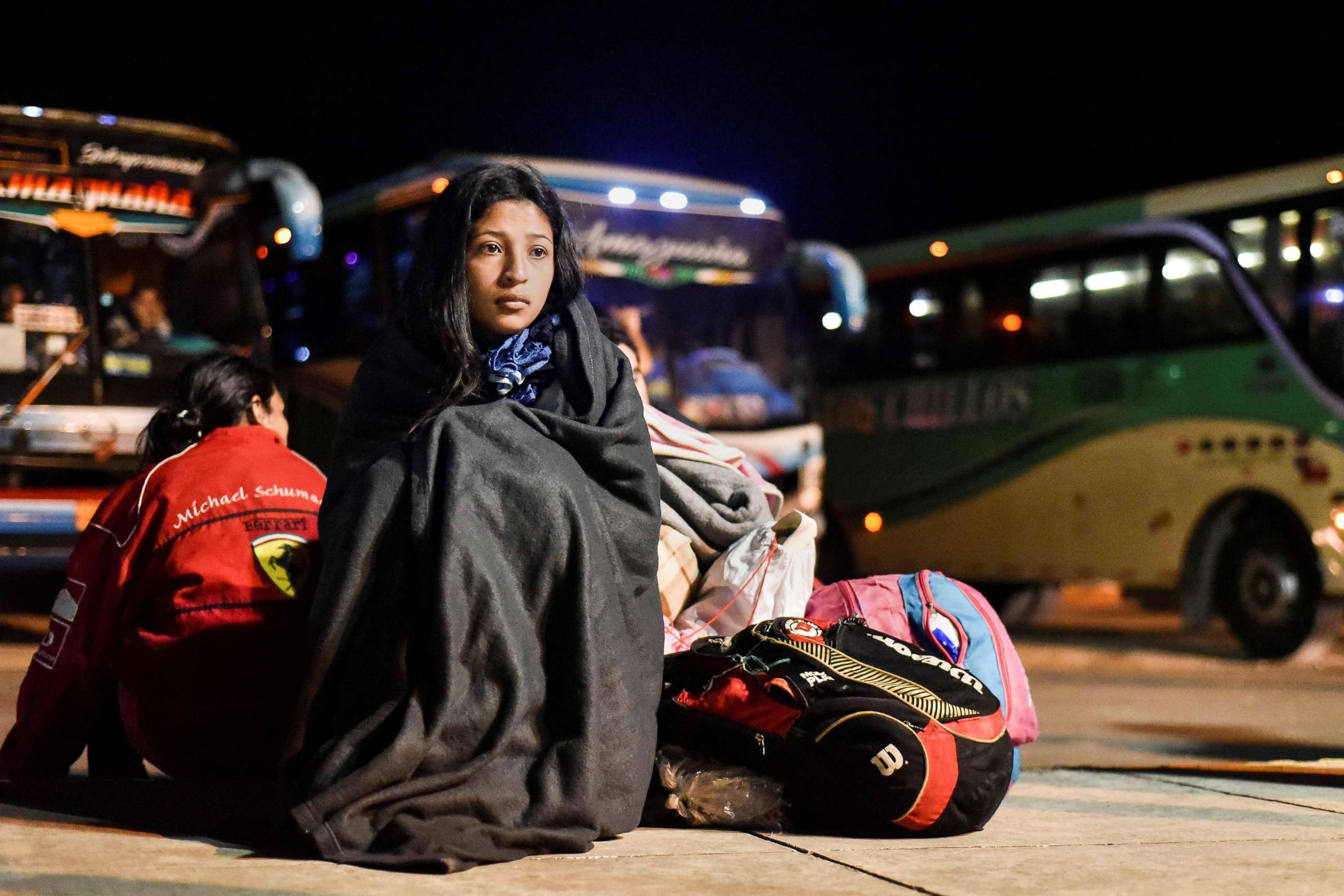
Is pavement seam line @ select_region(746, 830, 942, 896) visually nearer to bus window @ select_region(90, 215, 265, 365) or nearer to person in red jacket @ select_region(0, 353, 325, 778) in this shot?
person in red jacket @ select_region(0, 353, 325, 778)

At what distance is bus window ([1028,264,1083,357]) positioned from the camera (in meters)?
13.0

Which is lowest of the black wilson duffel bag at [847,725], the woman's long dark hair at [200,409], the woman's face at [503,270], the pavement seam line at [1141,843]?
the pavement seam line at [1141,843]

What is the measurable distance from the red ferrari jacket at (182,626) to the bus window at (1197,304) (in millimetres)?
9524

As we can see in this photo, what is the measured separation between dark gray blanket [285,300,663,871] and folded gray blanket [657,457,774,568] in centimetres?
72

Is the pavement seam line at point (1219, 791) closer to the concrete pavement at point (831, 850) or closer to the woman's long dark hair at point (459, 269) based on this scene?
the concrete pavement at point (831, 850)

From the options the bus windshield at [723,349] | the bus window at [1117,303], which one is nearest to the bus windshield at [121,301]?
the bus windshield at [723,349]

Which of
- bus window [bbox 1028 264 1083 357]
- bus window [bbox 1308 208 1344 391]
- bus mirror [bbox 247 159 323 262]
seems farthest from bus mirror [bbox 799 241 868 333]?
bus mirror [bbox 247 159 323 262]

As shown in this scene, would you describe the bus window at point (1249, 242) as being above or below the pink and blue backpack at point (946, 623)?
above

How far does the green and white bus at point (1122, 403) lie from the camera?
11234 mm

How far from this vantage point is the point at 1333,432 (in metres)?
10.9

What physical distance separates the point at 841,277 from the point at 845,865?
30.1ft

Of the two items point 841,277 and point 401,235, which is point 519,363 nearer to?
point 401,235

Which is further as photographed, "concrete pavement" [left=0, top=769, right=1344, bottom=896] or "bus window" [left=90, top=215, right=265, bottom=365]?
"bus window" [left=90, top=215, right=265, bottom=365]

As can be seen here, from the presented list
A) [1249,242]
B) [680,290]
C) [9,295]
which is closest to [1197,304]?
[1249,242]
